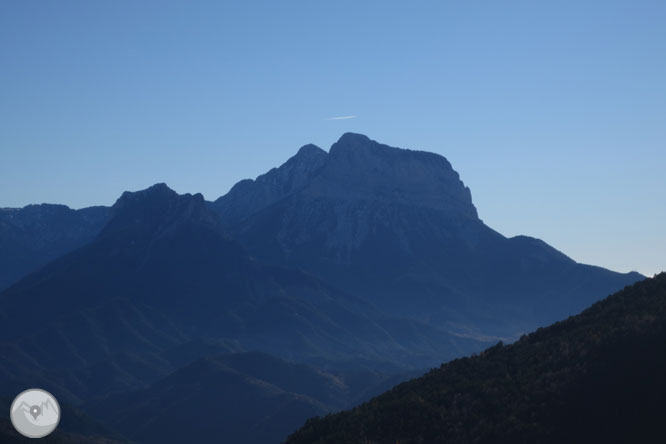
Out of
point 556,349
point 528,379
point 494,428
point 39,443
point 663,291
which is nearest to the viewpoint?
point 494,428

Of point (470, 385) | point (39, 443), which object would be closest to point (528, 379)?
point (470, 385)

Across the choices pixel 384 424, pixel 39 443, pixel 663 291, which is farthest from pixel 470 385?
pixel 39 443

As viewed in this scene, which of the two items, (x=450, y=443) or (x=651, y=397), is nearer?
(x=651, y=397)

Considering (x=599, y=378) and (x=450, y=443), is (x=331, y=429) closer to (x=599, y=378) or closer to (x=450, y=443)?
(x=450, y=443)

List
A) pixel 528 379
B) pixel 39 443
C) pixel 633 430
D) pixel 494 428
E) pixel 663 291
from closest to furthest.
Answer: pixel 633 430
pixel 494 428
pixel 528 379
pixel 663 291
pixel 39 443

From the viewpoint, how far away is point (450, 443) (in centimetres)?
6862

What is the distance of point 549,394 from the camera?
69.2m

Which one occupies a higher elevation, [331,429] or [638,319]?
[638,319]

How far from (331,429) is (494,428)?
17608 millimetres

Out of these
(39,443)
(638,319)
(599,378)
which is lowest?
(39,443)

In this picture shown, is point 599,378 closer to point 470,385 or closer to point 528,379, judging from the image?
point 528,379

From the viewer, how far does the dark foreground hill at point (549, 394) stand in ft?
211

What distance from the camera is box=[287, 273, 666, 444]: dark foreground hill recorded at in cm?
6425

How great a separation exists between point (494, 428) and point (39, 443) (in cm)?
11864
